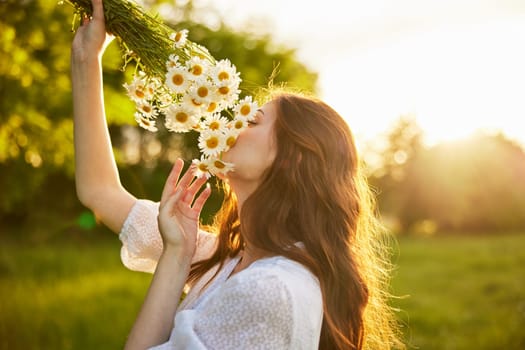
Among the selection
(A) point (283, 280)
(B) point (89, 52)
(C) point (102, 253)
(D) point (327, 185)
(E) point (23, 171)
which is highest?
(B) point (89, 52)

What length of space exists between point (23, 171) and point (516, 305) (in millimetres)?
6389

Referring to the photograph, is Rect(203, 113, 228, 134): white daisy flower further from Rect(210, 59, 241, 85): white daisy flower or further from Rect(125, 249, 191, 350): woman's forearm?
Rect(125, 249, 191, 350): woman's forearm

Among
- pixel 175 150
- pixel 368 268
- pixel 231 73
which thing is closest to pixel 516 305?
pixel 368 268

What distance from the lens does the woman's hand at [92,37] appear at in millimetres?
1959

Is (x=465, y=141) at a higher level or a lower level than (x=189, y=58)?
higher

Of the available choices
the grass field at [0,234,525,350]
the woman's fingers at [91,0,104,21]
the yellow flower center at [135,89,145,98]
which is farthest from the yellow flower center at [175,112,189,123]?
the grass field at [0,234,525,350]

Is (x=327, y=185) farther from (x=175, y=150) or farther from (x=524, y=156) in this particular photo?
(x=524, y=156)

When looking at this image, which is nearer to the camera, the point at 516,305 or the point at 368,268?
the point at 368,268

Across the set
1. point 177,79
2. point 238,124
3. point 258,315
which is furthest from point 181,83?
point 258,315

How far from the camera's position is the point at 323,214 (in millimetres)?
1915

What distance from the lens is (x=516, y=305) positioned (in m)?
7.67

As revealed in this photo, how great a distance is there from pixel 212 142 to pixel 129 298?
639cm

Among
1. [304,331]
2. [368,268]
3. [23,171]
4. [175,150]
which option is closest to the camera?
[304,331]

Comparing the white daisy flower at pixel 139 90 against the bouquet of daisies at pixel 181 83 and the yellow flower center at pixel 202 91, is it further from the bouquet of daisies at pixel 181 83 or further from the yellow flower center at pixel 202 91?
the yellow flower center at pixel 202 91
